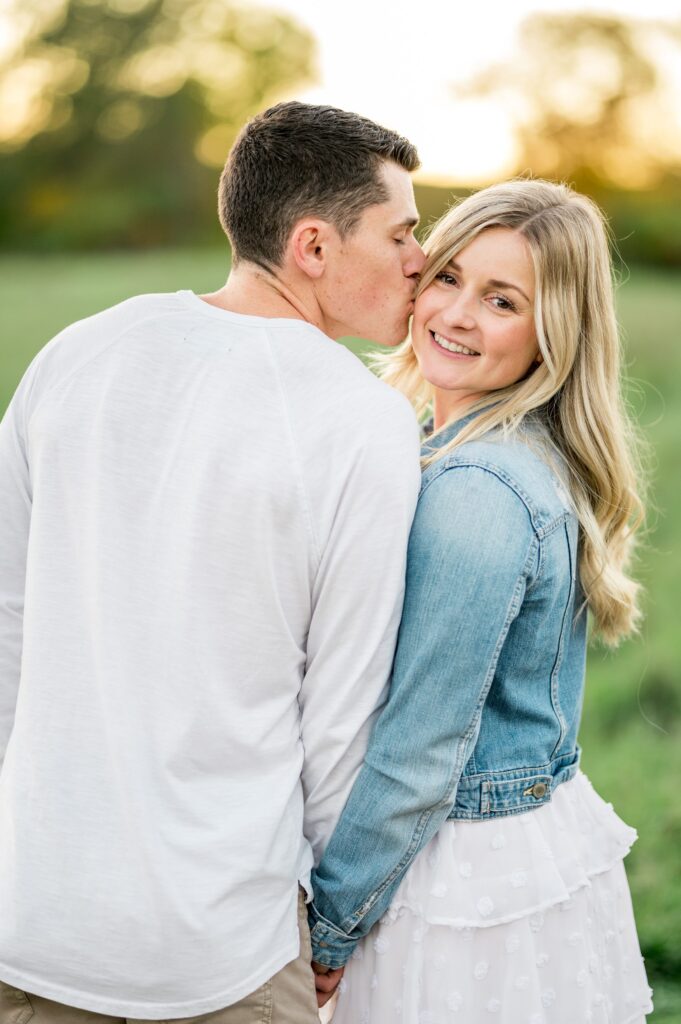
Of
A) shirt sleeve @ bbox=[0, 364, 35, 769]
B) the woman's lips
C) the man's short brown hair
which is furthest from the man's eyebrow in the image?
shirt sleeve @ bbox=[0, 364, 35, 769]

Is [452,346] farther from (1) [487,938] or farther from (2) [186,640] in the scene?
(1) [487,938]

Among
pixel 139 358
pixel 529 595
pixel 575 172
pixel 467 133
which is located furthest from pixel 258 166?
pixel 575 172

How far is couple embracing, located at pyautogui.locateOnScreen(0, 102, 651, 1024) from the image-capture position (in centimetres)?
138

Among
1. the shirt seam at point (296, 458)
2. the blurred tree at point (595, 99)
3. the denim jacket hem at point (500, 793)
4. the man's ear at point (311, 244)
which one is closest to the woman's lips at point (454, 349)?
the man's ear at point (311, 244)

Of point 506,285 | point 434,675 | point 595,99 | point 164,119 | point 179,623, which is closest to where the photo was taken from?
point 179,623

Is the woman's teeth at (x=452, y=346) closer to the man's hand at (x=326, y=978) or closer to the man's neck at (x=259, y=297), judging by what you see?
the man's neck at (x=259, y=297)

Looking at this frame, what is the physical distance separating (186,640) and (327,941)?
0.55 metres

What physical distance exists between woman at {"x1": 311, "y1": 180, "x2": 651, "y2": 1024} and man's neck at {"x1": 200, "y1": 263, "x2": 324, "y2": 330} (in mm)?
313

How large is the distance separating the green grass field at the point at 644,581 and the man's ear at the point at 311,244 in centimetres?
90

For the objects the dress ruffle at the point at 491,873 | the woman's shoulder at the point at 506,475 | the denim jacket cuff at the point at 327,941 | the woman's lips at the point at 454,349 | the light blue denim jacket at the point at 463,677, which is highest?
the woman's lips at the point at 454,349

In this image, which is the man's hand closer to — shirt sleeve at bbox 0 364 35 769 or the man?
the man

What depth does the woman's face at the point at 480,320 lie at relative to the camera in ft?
5.92

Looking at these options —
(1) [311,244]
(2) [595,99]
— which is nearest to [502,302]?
(1) [311,244]

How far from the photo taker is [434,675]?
1.49m
